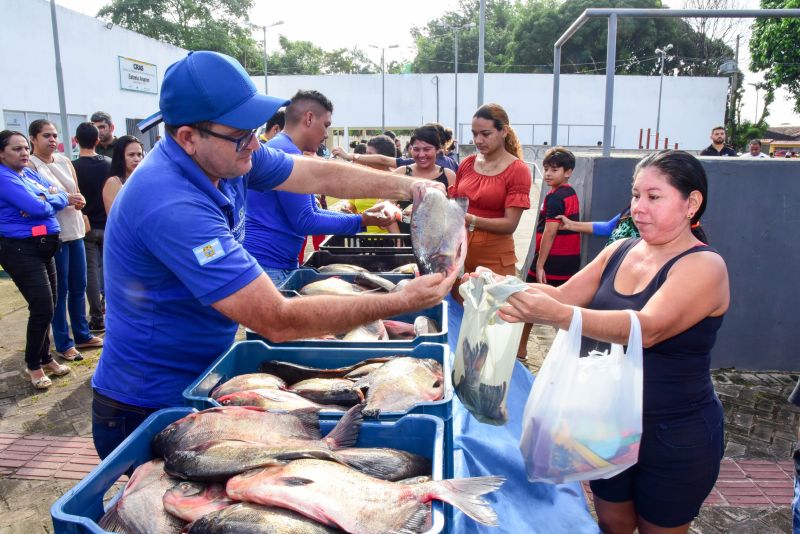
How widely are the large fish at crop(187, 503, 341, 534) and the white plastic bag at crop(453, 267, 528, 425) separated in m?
0.85

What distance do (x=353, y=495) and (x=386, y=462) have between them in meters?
0.24

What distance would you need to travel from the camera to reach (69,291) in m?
5.69

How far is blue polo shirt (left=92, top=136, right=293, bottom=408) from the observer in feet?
5.82

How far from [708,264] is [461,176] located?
2991 mm

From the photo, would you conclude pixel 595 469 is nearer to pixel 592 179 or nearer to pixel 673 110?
pixel 592 179

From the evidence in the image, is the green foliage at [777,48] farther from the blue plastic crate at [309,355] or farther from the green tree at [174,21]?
the green tree at [174,21]

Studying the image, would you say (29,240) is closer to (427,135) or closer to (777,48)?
(427,135)

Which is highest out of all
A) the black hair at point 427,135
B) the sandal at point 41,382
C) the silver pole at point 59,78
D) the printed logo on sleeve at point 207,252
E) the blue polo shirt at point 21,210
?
the silver pole at point 59,78

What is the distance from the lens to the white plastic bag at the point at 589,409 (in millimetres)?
1977

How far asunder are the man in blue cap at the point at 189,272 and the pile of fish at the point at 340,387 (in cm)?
22

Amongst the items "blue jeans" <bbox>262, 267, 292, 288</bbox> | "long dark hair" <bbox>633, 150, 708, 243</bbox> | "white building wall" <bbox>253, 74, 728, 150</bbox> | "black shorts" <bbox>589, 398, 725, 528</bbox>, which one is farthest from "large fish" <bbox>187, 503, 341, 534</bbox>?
"white building wall" <bbox>253, 74, 728, 150</bbox>

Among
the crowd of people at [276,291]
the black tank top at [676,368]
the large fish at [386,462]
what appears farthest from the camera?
the black tank top at [676,368]

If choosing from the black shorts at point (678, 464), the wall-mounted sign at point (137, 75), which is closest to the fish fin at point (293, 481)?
the black shorts at point (678, 464)

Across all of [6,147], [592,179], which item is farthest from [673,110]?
[6,147]
